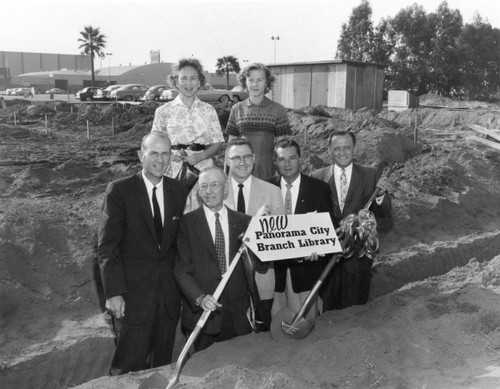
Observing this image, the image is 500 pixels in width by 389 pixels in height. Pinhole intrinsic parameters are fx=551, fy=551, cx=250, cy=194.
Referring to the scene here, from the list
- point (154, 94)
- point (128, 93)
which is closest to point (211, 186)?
point (154, 94)

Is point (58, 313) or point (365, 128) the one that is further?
point (365, 128)

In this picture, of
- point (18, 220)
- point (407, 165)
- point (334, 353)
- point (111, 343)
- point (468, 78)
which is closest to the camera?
point (334, 353)

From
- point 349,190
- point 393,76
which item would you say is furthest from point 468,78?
point 349,190

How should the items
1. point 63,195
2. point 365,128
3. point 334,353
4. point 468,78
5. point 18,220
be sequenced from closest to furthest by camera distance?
point 334,353, point 18,220, point 63,195, point 365,128, point 468,78

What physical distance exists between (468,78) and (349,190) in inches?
1448

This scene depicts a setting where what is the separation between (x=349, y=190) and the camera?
4.87m

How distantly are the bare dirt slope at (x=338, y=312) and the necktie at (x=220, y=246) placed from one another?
24.3 inches

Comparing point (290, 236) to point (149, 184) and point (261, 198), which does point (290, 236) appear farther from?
point (149, 184)

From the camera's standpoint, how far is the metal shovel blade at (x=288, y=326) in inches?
171

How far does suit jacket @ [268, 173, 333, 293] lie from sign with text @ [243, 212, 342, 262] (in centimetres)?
38

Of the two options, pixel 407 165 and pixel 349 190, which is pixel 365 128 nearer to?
pixel 407 165

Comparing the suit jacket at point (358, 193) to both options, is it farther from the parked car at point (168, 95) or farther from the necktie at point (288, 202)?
the parked car at point (168, 95)

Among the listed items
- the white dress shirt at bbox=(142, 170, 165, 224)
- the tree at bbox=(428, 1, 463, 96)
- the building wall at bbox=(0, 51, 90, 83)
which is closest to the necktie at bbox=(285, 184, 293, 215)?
the white dress shirt at bbox=(142, 170, 165, 224)

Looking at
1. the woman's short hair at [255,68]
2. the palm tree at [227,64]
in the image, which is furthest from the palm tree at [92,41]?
the woman's short hair at [255,68]
